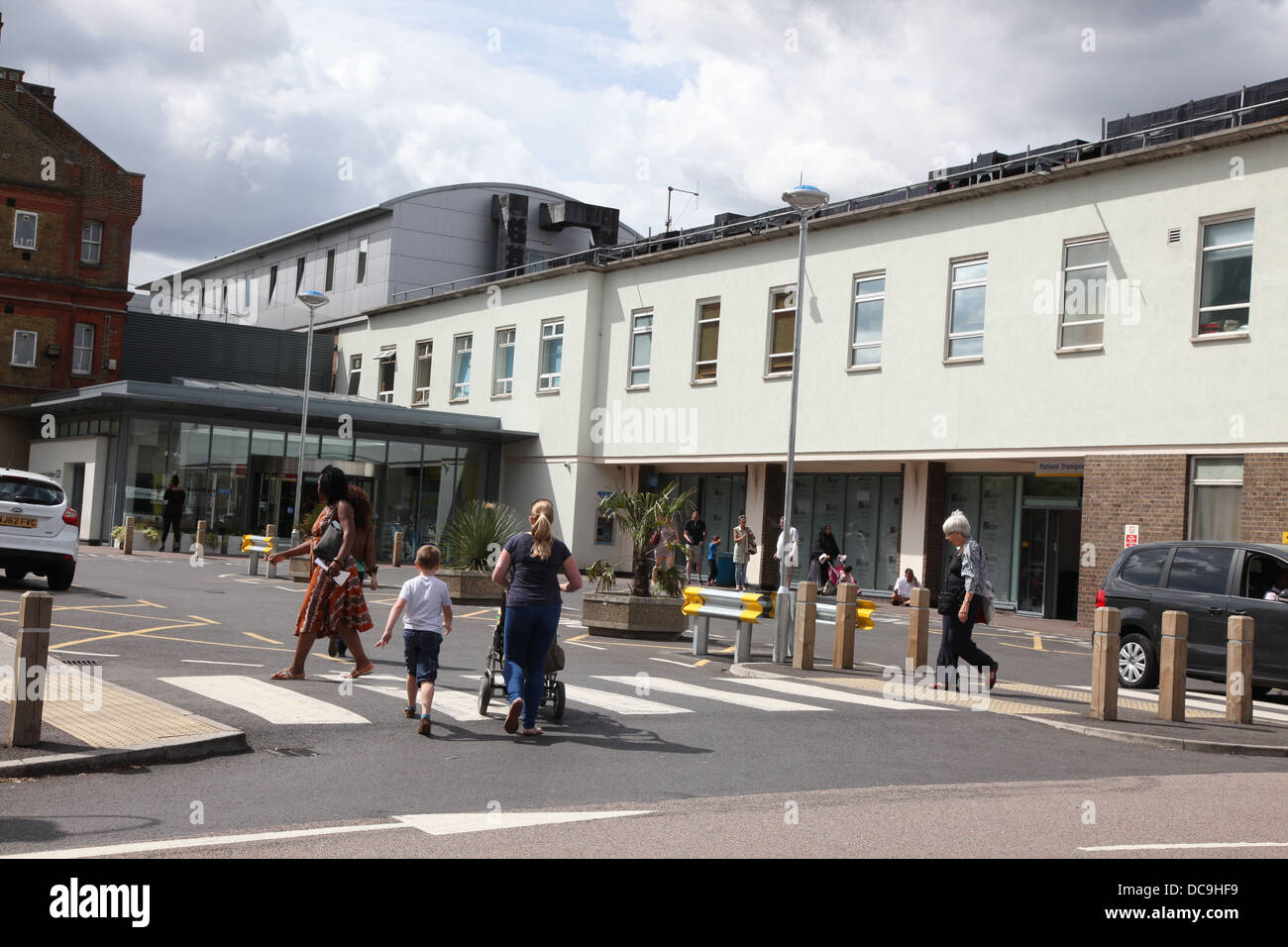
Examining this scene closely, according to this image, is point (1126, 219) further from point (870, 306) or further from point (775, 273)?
point (775, 273)

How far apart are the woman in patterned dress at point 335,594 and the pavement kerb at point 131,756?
2.89 m

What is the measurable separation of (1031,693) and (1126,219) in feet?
44.7

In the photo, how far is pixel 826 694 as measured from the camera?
44.1 feet

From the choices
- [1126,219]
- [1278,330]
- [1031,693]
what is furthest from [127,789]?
[1126,219]

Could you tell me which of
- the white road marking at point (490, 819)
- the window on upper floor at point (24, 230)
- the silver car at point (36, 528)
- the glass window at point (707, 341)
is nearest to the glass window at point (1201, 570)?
the white road marking at point (490, 819)

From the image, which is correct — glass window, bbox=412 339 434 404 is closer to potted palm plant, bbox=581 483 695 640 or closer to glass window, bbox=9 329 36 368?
glass window, bbox=9 329 36 368

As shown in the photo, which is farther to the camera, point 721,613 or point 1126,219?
point 1126,219

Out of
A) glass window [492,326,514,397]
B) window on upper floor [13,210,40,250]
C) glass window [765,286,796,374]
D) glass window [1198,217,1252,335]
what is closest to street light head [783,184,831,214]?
glass window [1198,217,1252,335]

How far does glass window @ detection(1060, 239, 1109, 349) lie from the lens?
25.6 metres

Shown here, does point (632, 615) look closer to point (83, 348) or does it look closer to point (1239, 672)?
point (1239, 672)

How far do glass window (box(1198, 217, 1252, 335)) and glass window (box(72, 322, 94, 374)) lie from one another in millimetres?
37389

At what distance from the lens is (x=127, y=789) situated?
772 cm

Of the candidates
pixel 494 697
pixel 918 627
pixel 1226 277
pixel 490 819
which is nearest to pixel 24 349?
pixel 1226 277

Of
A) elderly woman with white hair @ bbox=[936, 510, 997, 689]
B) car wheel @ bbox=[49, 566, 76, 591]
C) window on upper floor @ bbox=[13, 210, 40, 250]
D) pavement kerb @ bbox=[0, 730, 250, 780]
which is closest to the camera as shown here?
pavement kerb @ bbox=[0, 730, 250, 780]
